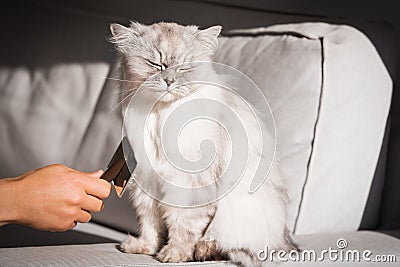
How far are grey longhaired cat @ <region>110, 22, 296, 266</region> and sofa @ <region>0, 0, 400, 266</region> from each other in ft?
0.15

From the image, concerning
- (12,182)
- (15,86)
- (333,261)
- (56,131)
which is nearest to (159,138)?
(12,182)

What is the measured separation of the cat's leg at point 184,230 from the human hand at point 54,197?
0.44 feet

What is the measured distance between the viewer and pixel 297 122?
1.53 m

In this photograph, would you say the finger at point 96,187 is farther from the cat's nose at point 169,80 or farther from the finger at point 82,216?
the cat's nose at point 169,80

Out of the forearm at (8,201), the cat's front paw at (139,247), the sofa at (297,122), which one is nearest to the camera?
the forearm at (8,201)

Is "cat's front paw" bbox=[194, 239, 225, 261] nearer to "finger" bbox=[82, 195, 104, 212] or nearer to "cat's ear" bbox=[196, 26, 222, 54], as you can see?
"finger" bbox=[82, 195, 104, 212]

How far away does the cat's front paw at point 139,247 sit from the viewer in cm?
130

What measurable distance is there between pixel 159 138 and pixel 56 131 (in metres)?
0.99

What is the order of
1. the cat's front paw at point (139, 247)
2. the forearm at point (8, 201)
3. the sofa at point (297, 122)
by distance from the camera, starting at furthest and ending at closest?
the sofa at point (297, 122), the cat's front paw at point (139, 247), the forearm at point (8, 201)

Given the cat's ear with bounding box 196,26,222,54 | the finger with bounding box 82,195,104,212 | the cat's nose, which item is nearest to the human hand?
the finger with bounding box 82,195,104,212

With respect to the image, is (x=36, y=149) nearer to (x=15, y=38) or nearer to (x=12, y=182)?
(x=15, y=38)

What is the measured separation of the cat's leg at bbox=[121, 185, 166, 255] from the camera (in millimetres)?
1298

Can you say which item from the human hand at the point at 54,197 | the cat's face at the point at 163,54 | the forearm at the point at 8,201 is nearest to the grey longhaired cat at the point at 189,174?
the cat's face at the point at 163,54

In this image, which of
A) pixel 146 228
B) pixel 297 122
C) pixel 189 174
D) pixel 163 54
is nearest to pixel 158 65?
pixel 163 54
